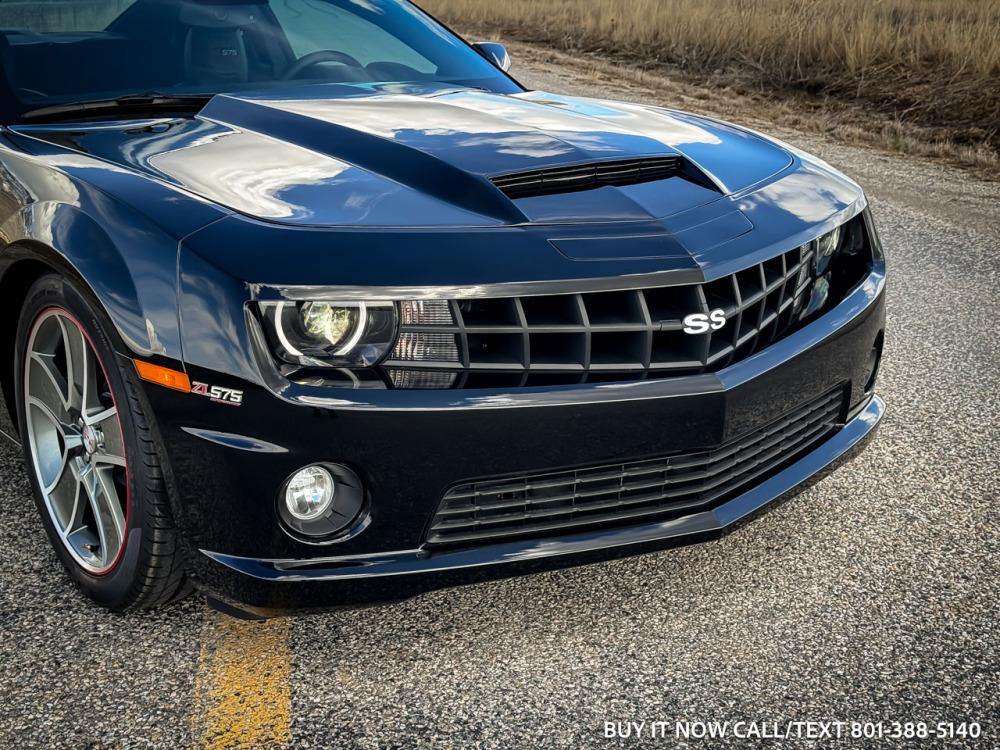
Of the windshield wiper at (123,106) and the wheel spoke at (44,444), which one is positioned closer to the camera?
the wheel spoke at (44,444)

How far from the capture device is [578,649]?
7.66 ft

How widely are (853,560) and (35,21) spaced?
2833mm

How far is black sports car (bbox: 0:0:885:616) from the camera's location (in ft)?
6.60

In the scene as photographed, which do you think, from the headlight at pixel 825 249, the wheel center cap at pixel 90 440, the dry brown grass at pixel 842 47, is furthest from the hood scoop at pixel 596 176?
the dry brown grass at pixel 842 47

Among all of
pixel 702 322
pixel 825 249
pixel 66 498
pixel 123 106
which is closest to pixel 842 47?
pixel 825 249

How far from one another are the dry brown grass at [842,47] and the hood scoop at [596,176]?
767 centimetres

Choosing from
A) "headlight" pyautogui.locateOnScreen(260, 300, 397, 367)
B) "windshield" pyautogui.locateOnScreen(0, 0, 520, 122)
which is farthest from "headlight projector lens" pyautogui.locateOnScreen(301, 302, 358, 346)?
"windshield" pyautogui.locateOnScreen(0, 0, 520, 122)

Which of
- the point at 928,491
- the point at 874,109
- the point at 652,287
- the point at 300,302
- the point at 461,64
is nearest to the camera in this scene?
the point at 300,302

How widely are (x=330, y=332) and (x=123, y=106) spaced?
4.54 feet

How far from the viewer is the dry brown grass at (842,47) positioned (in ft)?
34.7

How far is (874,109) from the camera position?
37.0 ft

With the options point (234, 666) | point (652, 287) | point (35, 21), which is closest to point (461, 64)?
point (35, 21)

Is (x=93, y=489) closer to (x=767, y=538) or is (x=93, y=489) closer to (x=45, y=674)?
(x=45, y=674)

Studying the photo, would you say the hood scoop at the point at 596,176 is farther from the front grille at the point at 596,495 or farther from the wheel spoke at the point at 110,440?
the wheel spoke at the point at 110,440
